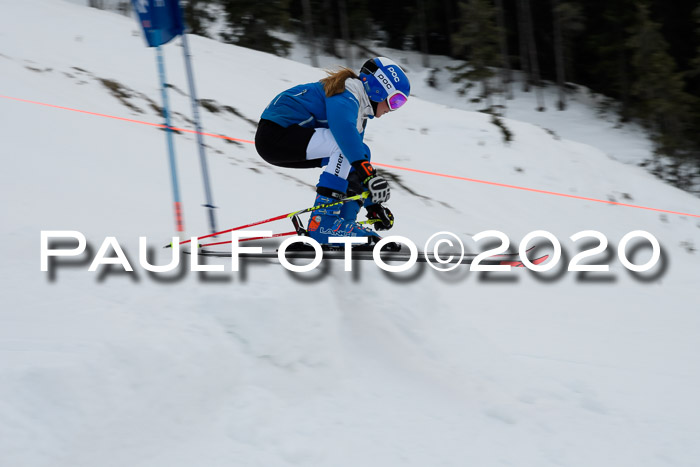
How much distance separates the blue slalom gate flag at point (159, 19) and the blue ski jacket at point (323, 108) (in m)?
0.97

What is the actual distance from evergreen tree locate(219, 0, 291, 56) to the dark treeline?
4cm

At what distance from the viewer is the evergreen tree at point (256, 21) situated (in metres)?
22.5

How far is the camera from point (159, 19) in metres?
4.60

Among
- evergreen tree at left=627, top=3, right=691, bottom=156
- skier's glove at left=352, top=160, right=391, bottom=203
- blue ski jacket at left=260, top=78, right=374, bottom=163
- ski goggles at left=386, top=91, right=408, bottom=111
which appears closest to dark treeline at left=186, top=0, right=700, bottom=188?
evergreen tree at left=627, top=3, right=691, bottom=156

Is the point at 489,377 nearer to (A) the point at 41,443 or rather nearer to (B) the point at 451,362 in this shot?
(B) the point at 451,362

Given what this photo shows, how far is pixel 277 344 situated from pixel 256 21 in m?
21.4

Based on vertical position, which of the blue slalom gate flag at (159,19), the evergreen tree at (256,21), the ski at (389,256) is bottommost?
the ski at (389,256)

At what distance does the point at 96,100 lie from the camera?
9328 mm

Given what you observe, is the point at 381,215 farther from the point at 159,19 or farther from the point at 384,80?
the point at 159,19

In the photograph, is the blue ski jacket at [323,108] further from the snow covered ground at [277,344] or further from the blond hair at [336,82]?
the snow covered ground at [277,344]

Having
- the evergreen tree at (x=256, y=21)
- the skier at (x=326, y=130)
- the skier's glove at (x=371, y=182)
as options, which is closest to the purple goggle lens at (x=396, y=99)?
the skier at (x=326, y=130)

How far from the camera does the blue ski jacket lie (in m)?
4.29

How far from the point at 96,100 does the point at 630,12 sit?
23.1 metres

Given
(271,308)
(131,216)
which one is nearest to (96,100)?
(131,216)
